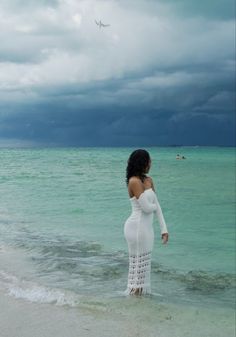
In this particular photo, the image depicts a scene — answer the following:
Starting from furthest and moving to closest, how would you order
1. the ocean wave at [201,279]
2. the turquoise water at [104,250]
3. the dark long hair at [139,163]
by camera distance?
the ocean wave at [201,279]
the turquoise water at [104,250]
the dark long hair at [139,163]

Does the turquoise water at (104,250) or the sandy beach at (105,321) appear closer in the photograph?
the sandy beach at (105,321)

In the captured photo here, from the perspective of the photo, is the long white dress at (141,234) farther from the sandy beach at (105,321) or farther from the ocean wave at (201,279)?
the ocean wave at (201,279)

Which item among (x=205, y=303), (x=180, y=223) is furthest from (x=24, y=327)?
(x=180, y=223)

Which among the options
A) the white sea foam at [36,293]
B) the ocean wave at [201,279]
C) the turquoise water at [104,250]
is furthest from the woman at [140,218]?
the ocean wave at [201,279]

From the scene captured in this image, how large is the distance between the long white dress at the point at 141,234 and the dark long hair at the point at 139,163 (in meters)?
0.25

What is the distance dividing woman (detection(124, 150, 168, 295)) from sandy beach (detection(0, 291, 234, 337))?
1.25 ft

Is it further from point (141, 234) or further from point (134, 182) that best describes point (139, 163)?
Result: point (141, 234)

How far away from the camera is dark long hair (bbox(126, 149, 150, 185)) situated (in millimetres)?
7000

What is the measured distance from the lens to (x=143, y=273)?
728cm

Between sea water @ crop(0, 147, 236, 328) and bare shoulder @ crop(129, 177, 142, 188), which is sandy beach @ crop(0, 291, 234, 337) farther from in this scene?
bare shoulder @ crop(129, 177, 142, 188)

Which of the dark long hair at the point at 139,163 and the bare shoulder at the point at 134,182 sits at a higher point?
the dark long hair at the point at 139,163

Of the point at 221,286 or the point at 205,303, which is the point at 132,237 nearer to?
the point at 205,303

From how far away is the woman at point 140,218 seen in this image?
7020mm

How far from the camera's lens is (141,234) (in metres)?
7.12
